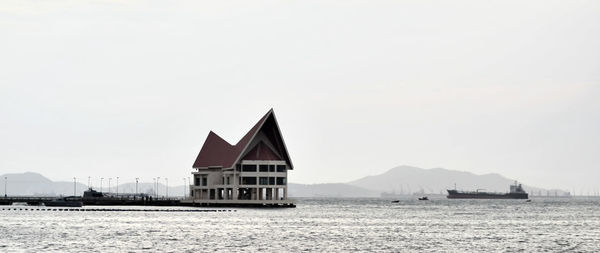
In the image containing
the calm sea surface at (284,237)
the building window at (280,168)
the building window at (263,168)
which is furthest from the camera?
the building window at (280,168)

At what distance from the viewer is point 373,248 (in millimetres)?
76312

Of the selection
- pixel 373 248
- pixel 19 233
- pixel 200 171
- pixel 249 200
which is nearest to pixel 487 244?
pixel 373 248

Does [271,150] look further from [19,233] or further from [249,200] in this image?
[19,233]

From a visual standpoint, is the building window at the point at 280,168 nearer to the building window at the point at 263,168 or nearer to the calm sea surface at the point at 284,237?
the building window at the point at 263,168

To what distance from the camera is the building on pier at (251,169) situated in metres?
172

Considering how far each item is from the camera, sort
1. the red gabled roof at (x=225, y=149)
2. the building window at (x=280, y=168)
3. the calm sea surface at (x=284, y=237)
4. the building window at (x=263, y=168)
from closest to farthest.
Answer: the calm sea surface at (x=284, y=237) < the building window at (x=263, y=168) < the building window at (x=280, y=168) < the red gabled roof at (x=225, y=149)

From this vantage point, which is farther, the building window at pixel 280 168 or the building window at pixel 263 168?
the building window at pixel 280 168

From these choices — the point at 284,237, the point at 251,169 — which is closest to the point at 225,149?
the point at 251,169

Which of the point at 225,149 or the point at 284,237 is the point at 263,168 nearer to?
the point at 225,149

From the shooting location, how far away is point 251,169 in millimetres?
172000

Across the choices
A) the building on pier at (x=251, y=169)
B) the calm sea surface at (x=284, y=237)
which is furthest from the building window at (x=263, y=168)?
the calm sea surface at (x=284, y=237)

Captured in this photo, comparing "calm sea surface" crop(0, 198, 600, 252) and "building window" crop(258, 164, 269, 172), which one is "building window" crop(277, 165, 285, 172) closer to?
"building window" crop(258, 164, 269, 172)

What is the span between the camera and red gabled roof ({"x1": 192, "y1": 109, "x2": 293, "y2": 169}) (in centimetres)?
17312

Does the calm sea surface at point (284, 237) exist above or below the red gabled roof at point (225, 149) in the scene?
below
